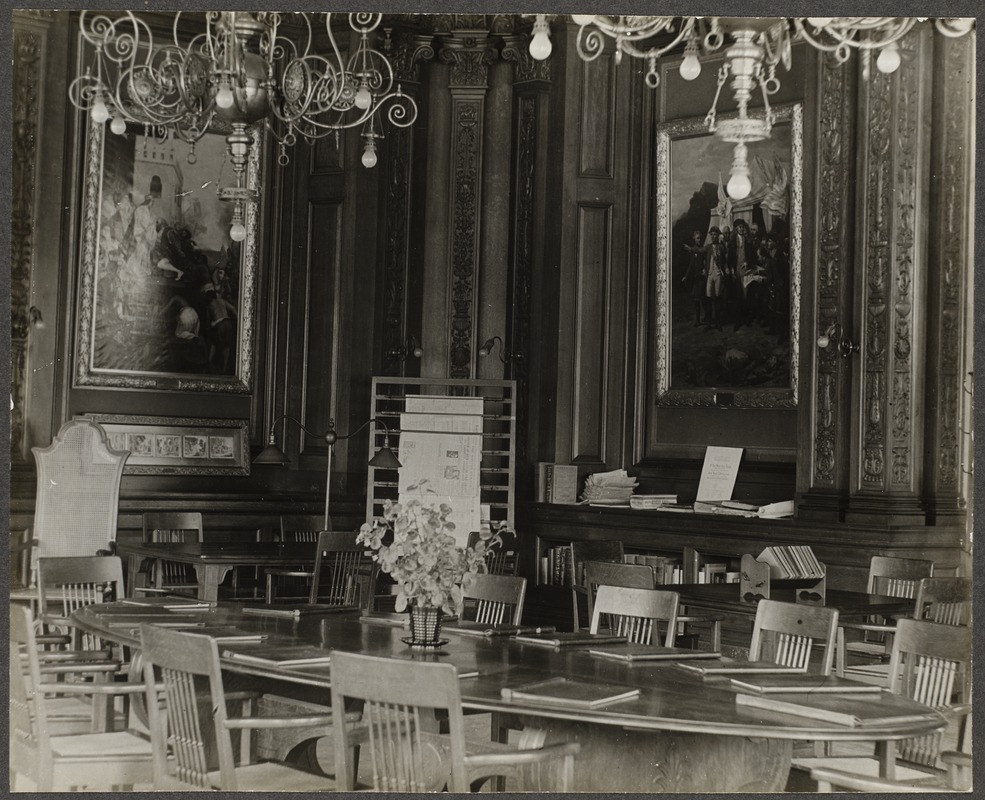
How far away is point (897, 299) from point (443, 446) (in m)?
3.50

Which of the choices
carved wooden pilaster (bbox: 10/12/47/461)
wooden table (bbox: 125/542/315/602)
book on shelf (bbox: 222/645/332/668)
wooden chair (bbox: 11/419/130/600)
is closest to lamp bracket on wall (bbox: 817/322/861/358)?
wooden table (bbox: 125/542/315/602)

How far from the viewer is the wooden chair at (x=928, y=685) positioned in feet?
16.2

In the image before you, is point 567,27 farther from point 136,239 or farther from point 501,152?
point 136,239

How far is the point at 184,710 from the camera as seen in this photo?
4.44 metres

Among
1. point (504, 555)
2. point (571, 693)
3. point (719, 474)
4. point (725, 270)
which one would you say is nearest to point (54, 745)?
point (571, 693)

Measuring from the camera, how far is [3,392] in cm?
570

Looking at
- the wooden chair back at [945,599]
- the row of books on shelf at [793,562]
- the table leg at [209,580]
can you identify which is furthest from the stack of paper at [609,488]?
the wooden chair back at [945,599]

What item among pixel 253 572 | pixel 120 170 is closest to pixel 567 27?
pixel 120 170

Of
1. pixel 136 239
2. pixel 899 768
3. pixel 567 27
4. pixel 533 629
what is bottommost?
pixel 899 768

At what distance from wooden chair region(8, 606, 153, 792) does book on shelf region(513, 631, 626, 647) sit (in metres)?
1.48

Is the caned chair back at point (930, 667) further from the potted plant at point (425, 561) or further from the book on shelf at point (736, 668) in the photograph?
the potted plant at point (425, 561)

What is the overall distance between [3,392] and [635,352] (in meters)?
5.83

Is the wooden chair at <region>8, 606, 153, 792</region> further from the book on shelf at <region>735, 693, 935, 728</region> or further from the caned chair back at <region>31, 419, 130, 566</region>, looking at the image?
the caned chair back at <region>31, 419, 130, 566</region>

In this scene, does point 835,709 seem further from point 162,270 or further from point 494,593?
point 162,270
